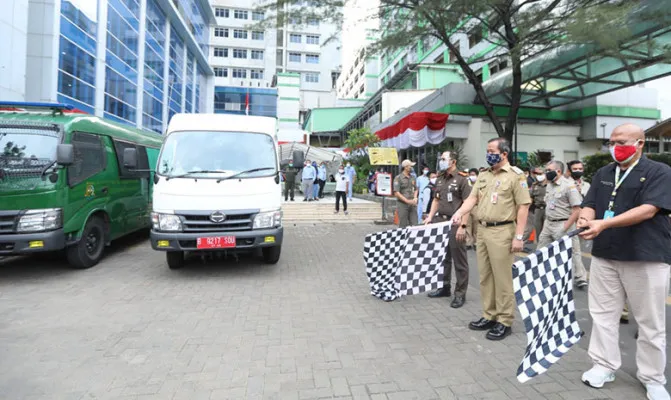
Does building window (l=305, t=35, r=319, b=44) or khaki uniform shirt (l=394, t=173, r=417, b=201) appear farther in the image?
building window (l=305, t=35, r=319, b=44)

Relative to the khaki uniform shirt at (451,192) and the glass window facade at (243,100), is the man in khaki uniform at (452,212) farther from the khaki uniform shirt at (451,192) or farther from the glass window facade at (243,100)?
the glass window facade at (243,100)

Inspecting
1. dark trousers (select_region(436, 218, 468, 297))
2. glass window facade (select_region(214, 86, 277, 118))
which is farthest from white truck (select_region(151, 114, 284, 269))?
glass window facade (select_region(214, 86, 277, 118))

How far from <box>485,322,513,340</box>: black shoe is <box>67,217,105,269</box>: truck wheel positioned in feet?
20.1

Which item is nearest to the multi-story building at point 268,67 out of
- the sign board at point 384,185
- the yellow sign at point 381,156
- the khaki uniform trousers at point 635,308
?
the yellow sign at point 381,156

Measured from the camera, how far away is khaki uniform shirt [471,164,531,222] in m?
3.63

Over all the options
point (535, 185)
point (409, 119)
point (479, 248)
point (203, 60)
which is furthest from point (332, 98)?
point (479, 248)

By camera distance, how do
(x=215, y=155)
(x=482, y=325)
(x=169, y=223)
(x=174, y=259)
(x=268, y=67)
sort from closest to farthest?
1. (x=482, y=325)
2. (x=169, y=223)
3. (x=215, y=155)
4. (x=174, y=259)
5. (x=268, y=67)

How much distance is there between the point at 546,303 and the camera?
279 centimetres

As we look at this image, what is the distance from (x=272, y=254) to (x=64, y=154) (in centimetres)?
340

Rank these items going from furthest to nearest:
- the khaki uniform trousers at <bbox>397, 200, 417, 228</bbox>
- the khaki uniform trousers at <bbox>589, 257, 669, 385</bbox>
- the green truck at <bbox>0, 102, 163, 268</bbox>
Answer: the khaki uniform trousers at <bbox>397, 200, 417, 228</bbox> < the green truck at <bbox>0, 102, 163, 268</bbox> < the khaki uniform trousers at <bbox>589, 257, 669, 385</bbox>

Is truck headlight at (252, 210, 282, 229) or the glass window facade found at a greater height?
the glass window facade

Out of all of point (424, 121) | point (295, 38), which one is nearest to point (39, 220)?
point (424, 121)

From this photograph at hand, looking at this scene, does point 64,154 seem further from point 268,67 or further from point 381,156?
point 268,67

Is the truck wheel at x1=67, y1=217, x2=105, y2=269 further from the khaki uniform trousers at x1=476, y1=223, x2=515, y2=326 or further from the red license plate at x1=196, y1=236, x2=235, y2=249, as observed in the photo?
the khaki uniform trousers at x1=476, y1=223, x2=515, y2=326
